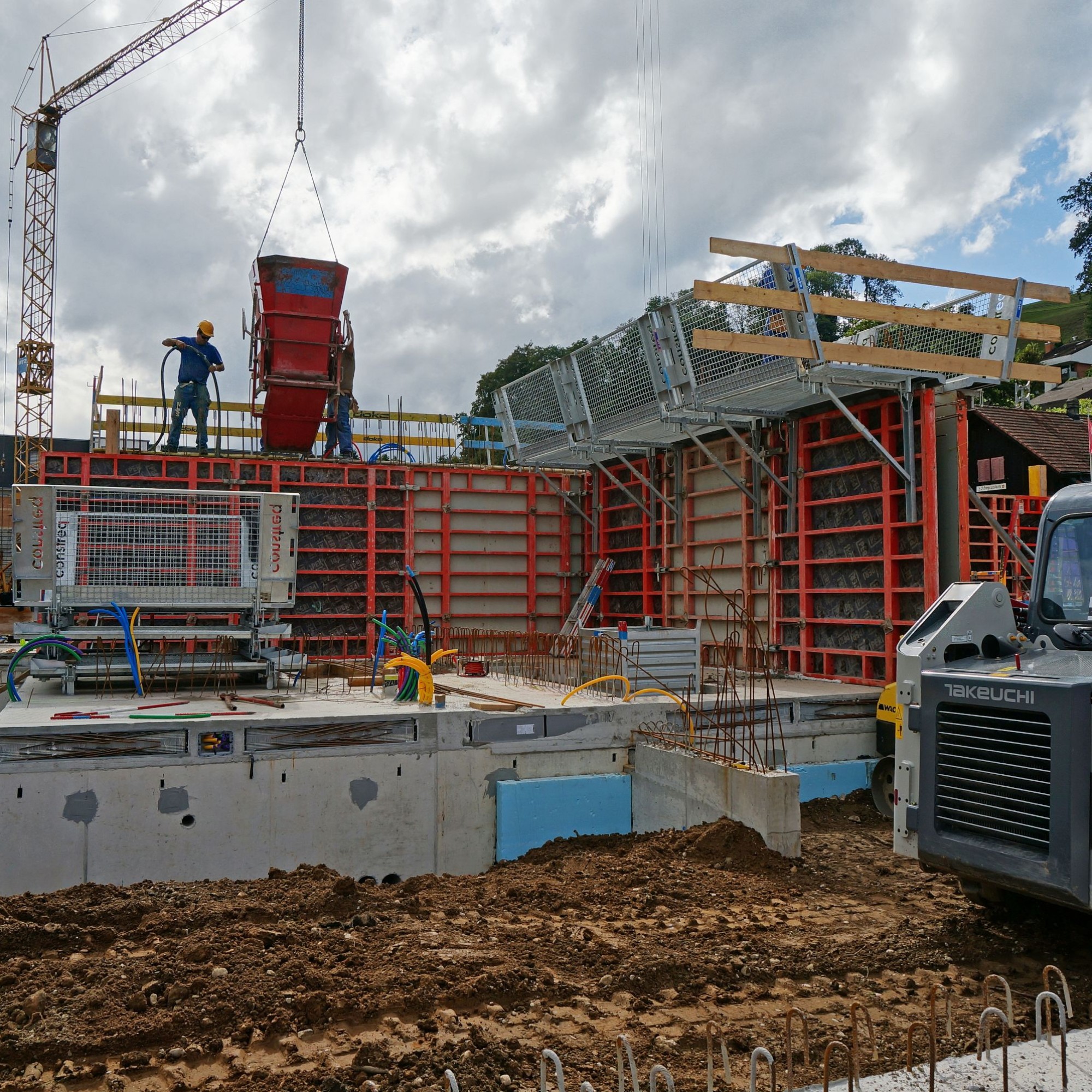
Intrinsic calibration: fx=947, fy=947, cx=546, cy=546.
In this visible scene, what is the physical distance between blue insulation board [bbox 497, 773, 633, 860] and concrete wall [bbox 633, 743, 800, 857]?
181 millimetres

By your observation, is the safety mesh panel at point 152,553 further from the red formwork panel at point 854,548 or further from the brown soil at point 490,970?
the red formwork panel at point 854,548

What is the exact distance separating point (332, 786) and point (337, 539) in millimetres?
8334

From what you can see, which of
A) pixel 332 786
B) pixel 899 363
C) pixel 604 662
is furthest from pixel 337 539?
pixel 899 363

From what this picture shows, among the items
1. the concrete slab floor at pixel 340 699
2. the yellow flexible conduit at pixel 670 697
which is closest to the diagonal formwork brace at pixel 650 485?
the concrete slab floor at pixel 340 699

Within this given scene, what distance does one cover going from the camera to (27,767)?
7535mm

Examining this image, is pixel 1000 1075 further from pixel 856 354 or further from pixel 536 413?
pixel 536 413

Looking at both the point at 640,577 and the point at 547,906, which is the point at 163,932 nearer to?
the point at 547,906

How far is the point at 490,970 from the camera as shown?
519 cm

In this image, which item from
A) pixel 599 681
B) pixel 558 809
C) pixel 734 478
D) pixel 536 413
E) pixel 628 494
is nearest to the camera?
pixel 558 809

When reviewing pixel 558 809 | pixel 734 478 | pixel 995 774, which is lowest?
pixel 558 809

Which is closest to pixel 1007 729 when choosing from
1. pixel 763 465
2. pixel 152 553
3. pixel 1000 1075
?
pixel 1000 1075

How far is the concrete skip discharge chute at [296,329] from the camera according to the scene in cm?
1402

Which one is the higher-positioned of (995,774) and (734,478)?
(734,478)

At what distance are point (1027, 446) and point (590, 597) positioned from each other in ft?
35.6
